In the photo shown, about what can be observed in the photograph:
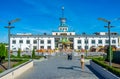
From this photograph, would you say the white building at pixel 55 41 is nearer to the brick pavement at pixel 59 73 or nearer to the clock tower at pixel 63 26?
the clock tower at pixel 63 26

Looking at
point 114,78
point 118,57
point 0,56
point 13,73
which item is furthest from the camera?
point 118,57

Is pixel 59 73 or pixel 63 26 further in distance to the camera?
pixel 63 26

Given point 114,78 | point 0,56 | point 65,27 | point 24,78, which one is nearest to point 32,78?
point 24,78

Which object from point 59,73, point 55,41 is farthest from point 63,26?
point 59,73

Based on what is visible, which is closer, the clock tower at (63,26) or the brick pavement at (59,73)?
the brick pavement at (59,73)

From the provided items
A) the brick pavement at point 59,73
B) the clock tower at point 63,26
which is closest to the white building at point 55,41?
the clock tower at point 63,26

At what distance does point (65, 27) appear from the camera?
106188 millimetres

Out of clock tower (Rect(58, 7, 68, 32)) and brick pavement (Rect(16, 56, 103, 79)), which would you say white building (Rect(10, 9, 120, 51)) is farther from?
brick pavement (Rect(16, 56, 103, 79))

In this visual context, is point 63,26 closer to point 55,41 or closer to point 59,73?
point 55,41

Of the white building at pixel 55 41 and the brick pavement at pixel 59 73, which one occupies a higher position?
the white building at pixel 55 41

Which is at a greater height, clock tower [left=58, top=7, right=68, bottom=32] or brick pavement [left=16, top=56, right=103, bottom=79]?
clock tower [left=58, top=7, right=68, bottom=32]

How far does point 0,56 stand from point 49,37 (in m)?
65.8

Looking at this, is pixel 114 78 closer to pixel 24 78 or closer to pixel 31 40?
pixel 24 78

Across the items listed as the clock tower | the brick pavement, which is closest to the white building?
the clock tower
